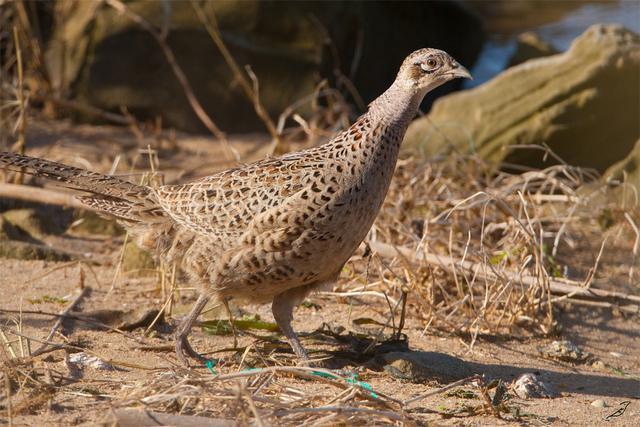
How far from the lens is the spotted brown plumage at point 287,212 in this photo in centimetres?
452

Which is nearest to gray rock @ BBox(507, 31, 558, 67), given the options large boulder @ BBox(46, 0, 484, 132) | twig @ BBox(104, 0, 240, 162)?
large boulder @ BBox(46, 0, 484, 132)

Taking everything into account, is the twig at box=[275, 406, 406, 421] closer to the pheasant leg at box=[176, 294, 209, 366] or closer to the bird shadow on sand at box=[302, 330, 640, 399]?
the bird shadow on sand at box=[302, 330, 640, 399]

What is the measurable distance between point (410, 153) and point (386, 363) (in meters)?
3.31

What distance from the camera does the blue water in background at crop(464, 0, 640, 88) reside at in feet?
40.9

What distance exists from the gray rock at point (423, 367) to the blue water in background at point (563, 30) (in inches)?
290

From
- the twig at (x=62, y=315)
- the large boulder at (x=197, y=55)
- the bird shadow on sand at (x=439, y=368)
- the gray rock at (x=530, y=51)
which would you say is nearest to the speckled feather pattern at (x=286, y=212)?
the bird shadow on sand at (x=439, y=368)

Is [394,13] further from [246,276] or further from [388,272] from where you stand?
[246,276]

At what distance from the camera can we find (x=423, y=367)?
4.70 meters

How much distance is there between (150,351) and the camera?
16.1ft

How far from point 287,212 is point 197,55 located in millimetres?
5060

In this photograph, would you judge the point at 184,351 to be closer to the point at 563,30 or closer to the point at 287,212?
the point at 287,212

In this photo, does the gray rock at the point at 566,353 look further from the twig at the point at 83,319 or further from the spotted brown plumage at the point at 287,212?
the twig at the point at 83,319

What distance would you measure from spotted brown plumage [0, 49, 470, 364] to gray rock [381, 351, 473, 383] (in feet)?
1.47

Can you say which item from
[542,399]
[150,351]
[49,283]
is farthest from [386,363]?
[49,283]
